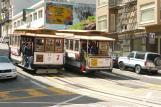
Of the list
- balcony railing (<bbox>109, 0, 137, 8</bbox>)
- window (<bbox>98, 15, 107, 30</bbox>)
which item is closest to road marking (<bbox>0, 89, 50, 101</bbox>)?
balcony railing (<bbox>109, 0, 137, 8</bbox>)

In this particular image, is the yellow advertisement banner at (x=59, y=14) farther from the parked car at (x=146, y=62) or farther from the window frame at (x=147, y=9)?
the parked car at (x=146, y=62)

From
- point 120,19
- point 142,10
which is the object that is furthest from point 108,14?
point 142,10

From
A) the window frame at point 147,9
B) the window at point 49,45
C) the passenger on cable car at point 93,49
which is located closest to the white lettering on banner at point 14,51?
the window at point 49,45

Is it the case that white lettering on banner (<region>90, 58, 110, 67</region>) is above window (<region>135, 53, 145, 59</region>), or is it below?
below

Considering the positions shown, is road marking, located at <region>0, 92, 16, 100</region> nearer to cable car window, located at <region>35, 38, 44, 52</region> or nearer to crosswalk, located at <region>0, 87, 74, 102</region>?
crosswalk, located at <region>0, 87, 74, 102</region>

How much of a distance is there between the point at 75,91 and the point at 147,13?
23494mm

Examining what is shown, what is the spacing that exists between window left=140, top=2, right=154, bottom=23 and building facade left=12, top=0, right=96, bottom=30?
38.0 metres

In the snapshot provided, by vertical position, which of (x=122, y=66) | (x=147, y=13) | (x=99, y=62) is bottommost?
(x=122, y=66)

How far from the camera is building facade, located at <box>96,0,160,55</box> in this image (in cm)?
4400

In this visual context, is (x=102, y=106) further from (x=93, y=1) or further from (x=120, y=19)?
(x=93, y=1)

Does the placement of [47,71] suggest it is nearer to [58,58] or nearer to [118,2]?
A: [58,58]

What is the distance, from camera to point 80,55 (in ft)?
99.5

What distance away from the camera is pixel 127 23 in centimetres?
4950

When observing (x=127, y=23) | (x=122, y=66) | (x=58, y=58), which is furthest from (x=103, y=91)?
(x=127, y=23)
